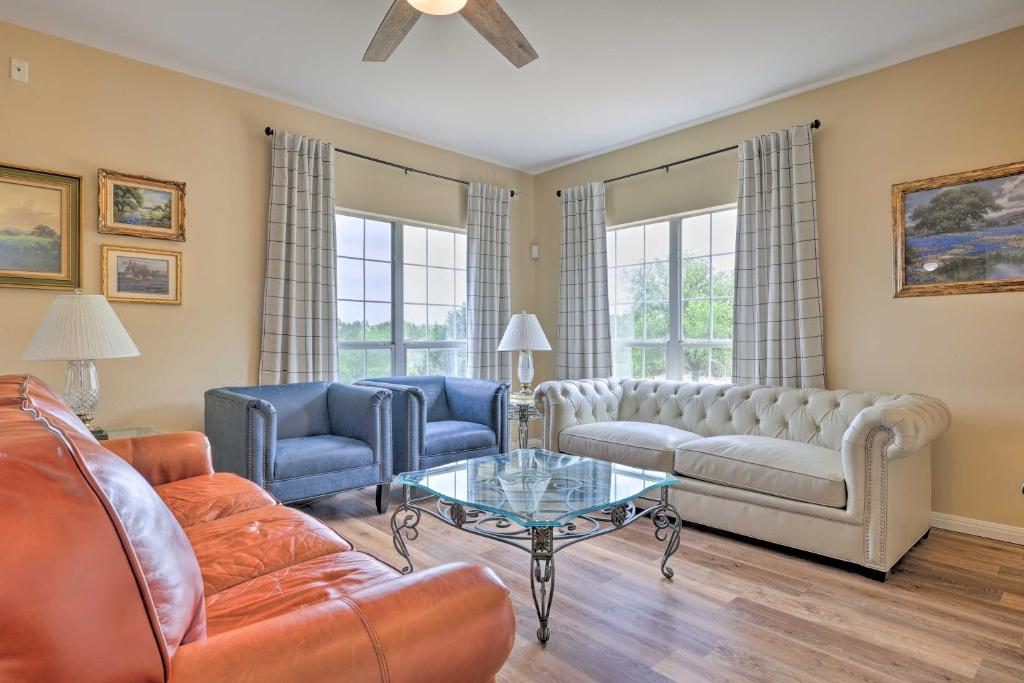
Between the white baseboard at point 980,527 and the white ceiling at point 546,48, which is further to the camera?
the white baseboard at point 980,527

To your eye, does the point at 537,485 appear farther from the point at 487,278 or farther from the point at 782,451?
the point at 487,278

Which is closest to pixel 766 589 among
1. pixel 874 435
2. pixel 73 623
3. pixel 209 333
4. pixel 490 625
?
pixel 874 435

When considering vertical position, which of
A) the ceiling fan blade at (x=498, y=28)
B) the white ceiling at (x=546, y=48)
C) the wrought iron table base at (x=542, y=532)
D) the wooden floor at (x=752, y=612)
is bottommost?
the wooden floor at (x=752, y=612)

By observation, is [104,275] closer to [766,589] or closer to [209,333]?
[209,333]

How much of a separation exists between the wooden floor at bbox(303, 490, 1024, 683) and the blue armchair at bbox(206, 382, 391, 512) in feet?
1.32

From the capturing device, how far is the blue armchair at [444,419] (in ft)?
12.2

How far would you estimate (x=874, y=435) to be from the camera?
2.60 m

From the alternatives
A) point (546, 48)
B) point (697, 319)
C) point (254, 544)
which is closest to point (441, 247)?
point (546, 48)

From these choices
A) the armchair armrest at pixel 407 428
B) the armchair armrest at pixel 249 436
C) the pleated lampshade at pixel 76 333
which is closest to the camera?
the pleated lampshade at pixel 76 333

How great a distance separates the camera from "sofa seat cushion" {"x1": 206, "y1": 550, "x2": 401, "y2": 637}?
1341 mm

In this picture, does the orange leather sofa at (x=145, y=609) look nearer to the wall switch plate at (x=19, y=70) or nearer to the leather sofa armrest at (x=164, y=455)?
the leather sofa armrest at (x=164, y=455)

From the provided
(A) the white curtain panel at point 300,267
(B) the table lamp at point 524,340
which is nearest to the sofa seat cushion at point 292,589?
(A) the white curtain panel at point 300,267

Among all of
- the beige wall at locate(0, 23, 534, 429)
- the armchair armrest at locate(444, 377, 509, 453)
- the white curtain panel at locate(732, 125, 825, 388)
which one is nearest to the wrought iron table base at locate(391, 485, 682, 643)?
the armchair armrest at locate(444, 377, 509, 453)

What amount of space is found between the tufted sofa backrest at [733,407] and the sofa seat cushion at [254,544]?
8.14 ft
